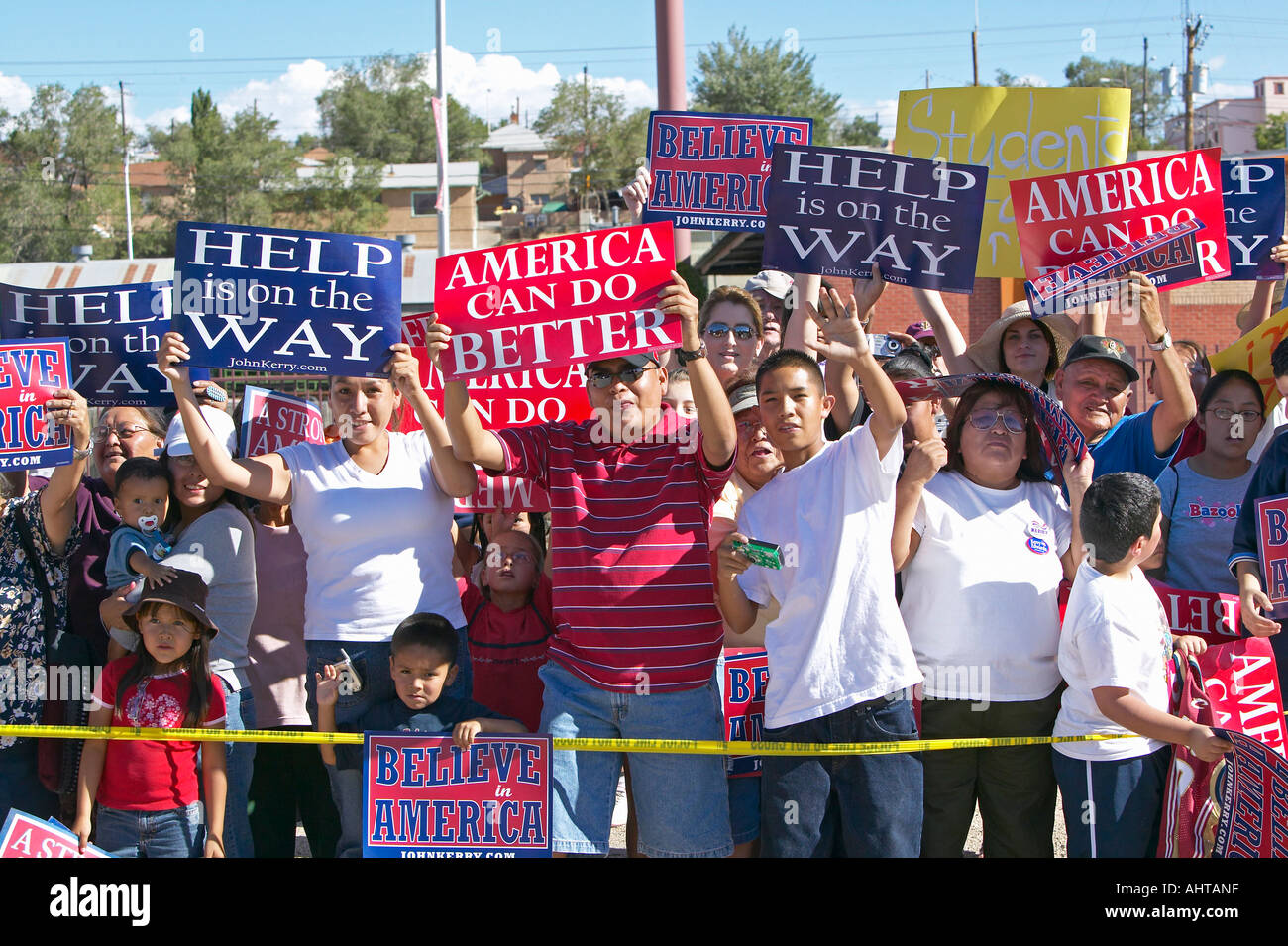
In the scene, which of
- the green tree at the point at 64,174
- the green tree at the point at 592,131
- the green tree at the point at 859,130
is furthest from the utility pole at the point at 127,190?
the green tree at the point at 859,130

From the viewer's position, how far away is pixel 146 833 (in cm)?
412

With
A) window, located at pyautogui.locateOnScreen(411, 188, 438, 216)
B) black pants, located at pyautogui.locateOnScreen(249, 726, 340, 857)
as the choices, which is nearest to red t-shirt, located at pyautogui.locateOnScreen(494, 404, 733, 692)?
black pants, located at pyautogui.locateOnScreen(249, 726, 340, 857)

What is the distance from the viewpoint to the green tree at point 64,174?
54.9 m

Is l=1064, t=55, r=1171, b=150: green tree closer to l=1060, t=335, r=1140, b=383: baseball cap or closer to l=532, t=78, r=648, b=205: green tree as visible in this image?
l=532, t=78, r=648, b=205: green tree

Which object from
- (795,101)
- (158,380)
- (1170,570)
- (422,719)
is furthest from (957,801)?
(795,101)

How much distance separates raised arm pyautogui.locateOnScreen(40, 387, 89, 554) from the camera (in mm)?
4418

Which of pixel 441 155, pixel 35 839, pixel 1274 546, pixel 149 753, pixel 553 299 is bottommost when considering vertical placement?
pixel 35 839

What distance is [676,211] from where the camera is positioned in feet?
22.1

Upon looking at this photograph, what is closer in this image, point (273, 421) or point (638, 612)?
point (638, 612)

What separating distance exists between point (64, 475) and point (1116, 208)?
15.3ft

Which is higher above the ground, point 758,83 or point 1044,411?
point 758,83

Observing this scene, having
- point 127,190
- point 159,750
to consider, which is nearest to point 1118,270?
point 159,750

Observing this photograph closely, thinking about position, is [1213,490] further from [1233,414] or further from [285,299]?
[285,299]
